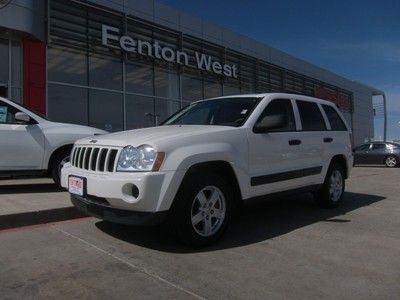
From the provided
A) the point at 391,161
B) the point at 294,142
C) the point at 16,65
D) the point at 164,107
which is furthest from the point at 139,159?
the point at 391,161

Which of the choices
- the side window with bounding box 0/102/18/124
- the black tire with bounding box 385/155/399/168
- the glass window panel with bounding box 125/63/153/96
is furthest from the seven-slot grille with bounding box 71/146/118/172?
the black tire with bounding box 385/155/399/168

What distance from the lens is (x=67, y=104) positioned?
1645 cm

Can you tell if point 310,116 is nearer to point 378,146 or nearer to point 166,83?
point 166,83

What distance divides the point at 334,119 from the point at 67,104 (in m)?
11.1

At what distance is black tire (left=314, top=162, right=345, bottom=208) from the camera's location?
742 centimetres

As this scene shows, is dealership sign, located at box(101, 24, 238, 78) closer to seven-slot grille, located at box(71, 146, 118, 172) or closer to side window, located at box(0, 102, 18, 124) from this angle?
side window, located at box(0, 102, 18, 124)

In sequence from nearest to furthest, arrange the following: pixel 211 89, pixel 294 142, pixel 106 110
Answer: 1. pixel 294 142
2. pixel 106 110
3. pixel 211 89

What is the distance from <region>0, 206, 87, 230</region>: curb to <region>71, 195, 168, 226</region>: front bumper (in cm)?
114

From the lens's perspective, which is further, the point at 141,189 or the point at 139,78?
the point at 139,78

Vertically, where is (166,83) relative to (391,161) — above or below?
above

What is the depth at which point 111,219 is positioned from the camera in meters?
4.84

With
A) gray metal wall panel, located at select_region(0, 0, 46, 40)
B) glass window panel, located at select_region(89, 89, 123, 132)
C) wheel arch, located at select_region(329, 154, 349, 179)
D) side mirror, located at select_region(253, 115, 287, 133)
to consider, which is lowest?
wheel arch, located at select_region(329, 154, 349, 179)

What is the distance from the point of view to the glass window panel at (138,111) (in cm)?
1914

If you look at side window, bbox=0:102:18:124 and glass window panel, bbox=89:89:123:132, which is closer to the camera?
side window, bbox=0:102:18:124
